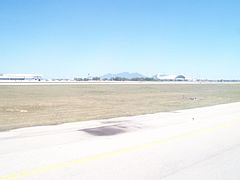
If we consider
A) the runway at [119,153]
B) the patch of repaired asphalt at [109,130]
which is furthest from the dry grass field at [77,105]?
the runway at [119,153]

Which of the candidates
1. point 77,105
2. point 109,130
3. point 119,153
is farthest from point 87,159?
point 77,105

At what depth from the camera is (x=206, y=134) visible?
37.8 ft

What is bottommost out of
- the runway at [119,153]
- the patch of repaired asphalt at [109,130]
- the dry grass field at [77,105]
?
the dry grass field at [77,105]

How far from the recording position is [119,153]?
27.0 ft

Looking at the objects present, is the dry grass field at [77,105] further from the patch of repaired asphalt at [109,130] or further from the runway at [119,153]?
the runway at [119,153]

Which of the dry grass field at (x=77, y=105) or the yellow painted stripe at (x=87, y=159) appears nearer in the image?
the yellow painted stripe at (x=87, y=159)

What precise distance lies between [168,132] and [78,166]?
547cm

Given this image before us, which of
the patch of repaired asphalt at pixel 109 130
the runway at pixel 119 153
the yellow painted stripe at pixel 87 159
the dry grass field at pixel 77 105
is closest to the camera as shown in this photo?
the yellow painted stripe at pixel 87 159

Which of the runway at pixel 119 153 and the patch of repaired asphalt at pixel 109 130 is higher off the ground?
the runway at pixel 119 153

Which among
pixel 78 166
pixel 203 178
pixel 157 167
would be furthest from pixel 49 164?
pixel 203 178

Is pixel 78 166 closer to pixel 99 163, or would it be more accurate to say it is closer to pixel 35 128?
pixel 99 163

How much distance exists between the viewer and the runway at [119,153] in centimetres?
646

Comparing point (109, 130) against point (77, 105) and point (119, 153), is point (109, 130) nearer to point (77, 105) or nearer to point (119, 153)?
point (119, 153)

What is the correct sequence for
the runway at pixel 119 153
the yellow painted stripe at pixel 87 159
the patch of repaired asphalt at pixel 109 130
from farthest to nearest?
1. the patch of repaired asphalt at pixel 109 130
2. the runway at pixel 119 153
3. the yellow painted stripe at pixel 87 159
